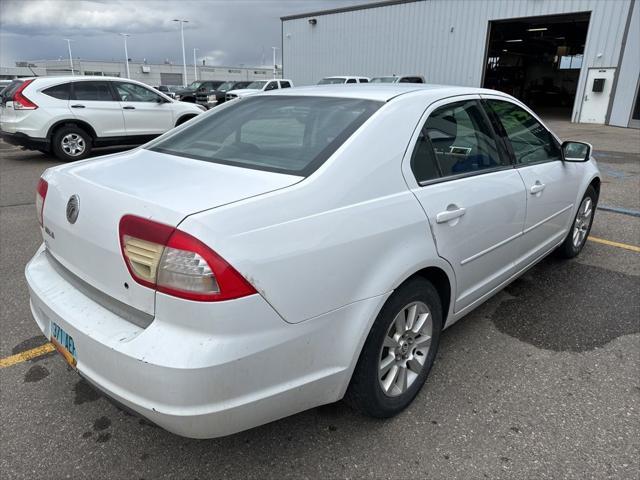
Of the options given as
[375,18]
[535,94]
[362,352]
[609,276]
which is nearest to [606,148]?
[609,276]

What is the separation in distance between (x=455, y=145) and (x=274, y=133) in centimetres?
100

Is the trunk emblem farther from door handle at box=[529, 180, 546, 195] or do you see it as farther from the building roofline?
the building roofline

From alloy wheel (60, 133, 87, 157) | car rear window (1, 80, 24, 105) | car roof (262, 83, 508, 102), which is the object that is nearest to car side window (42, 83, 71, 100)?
car rear window (1, 80, 24, 105)

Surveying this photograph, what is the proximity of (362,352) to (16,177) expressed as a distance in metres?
8.35

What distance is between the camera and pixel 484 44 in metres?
22.8

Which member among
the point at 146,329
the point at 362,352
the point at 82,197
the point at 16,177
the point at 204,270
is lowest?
the point at 16,177

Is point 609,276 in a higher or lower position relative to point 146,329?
lower

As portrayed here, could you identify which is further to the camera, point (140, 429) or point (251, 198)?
point (140, 429)

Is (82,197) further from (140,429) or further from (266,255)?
(140,429)

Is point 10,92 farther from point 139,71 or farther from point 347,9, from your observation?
point 139,71

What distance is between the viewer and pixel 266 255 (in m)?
1.71

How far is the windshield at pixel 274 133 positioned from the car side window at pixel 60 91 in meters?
7.71

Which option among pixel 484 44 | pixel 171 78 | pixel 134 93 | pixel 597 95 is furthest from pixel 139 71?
pixel 134 93

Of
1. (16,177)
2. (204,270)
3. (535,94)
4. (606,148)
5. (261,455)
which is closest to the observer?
(204,270)
